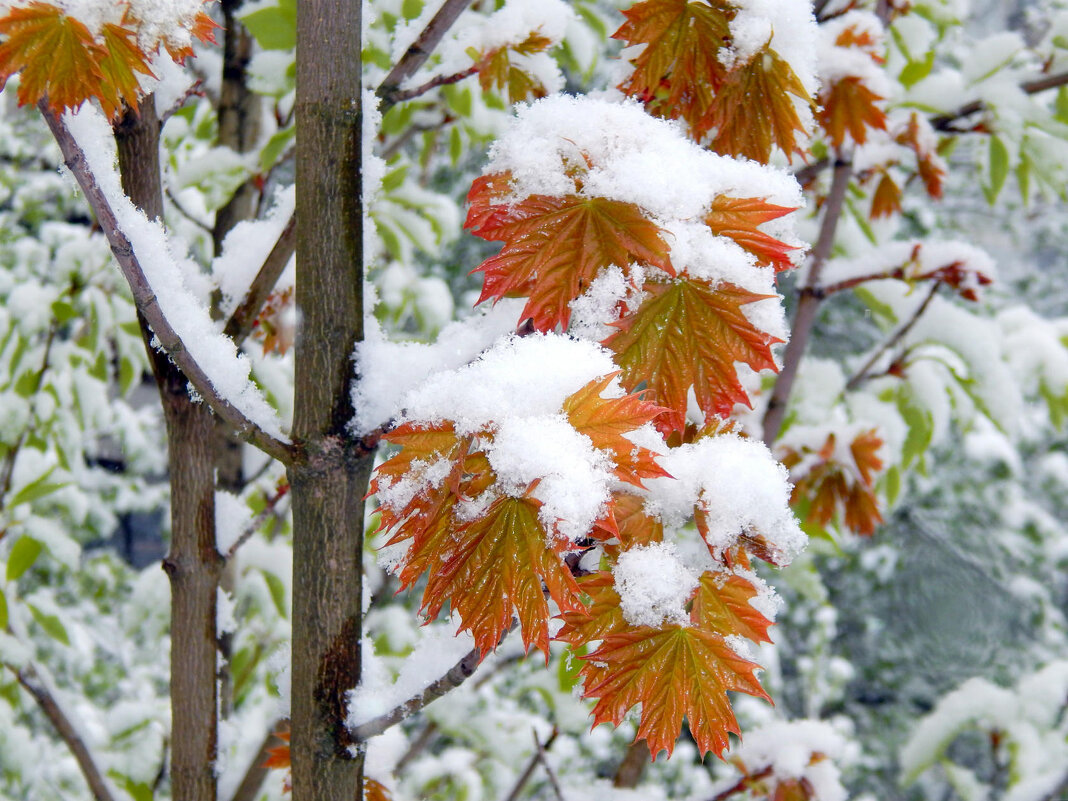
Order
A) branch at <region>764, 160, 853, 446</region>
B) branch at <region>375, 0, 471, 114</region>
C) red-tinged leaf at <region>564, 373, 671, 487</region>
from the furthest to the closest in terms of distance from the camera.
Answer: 1. branch at <region>764, 160, 853, 446</region>
2. branch at <region>375, 0, 471, 114</region>
3. red-tinged leaf at <region>564, 373, 671, 487</region>

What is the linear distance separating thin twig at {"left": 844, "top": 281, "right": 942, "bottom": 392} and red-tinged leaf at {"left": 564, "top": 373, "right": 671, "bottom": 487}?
83cm

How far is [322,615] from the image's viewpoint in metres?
0.67

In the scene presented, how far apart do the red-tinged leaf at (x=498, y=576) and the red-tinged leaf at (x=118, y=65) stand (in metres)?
0.40

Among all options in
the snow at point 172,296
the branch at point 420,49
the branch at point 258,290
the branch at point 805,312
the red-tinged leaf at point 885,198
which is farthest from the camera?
the red-tinged leaf at point 885,198

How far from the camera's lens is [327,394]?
658mm

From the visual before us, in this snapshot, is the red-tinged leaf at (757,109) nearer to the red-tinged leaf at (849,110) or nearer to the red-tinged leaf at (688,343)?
the red-tinged leaf at (688,343)

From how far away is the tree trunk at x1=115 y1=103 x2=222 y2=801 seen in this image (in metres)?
0.79

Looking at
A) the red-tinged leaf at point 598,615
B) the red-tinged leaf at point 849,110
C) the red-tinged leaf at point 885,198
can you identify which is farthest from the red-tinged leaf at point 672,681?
the red-tinged leaf at point 885,198

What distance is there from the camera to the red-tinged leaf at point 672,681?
54 centimetres

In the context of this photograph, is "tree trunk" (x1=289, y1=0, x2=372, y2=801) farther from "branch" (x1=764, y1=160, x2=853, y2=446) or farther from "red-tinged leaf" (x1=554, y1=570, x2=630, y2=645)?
"branch" (x1=764, y1=160, x2=853, y2=446)

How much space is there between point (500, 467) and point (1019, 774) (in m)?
1.27

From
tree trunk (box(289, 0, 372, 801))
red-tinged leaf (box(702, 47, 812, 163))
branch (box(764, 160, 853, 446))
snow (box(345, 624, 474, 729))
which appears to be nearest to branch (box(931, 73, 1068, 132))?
branch (box(764, 160, 853, 446))

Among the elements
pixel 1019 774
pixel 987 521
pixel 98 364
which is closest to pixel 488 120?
pixel 98 364

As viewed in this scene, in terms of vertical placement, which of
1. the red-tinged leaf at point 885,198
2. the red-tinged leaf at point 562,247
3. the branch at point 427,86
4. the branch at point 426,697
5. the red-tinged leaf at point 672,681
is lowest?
the red-tinged leaf at point 672,681
